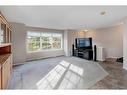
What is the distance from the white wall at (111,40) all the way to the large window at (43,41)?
288cm

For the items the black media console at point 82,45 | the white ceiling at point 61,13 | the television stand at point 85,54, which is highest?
the white ceiling at point 61,13

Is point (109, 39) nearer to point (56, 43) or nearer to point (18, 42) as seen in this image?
point (56, 43)

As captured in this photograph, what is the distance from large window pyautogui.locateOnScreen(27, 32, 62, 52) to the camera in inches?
257

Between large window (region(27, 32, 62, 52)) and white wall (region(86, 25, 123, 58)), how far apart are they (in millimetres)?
2878

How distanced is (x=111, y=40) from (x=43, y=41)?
4328 millimetres

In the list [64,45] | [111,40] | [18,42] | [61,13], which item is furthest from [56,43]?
[61,13]

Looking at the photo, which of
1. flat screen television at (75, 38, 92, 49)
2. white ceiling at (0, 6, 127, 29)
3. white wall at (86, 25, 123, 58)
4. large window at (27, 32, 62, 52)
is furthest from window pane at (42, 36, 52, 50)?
white wall at (86, 25, 123, 58)

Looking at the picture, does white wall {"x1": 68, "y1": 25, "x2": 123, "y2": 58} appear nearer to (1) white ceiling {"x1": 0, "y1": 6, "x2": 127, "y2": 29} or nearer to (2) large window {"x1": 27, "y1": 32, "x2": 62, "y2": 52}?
(2) large window {"x1": 27, "y1": 32, "x2": 62, "y2": 52}

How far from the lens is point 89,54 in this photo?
655 centimetres

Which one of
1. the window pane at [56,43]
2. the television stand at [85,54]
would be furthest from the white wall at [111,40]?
the window pane at [56,43]

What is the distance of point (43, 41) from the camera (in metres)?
7.16

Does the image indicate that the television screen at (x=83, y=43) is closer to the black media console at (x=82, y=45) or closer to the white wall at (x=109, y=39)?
the black media console at (x=82, y=45)

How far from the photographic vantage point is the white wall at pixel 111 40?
638 centimetres
